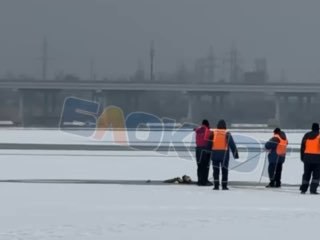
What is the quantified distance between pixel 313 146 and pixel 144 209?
514cm

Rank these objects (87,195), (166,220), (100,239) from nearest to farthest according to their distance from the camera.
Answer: (100,239), (166,220), (87,195)

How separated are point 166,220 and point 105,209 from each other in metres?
1.62

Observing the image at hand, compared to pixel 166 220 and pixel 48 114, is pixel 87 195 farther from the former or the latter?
pixel 48 114

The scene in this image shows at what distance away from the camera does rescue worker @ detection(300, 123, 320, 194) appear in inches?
624

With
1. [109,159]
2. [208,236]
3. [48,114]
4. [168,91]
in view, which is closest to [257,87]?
[168,91]

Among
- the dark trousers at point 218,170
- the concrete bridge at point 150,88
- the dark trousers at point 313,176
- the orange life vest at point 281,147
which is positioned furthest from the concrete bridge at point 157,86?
the dark trousers at point 313,176

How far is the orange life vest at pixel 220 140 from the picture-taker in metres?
16.7

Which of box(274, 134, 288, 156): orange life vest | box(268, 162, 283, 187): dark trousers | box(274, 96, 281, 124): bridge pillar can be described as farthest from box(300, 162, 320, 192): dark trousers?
box(274, 96, 281, 124): bridge pillar

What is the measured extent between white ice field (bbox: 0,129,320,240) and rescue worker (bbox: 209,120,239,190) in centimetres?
42

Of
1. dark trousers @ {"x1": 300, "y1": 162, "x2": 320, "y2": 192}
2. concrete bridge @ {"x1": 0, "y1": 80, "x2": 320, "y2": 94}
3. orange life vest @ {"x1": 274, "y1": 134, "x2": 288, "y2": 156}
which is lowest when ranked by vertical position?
dark trousers @ {"x1": 300, "y1": 162, "x2": 320, "y2": 192}

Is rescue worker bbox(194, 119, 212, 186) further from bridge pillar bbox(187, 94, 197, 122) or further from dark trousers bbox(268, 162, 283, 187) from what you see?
bridge pillar bbox(187, 94, 197, 122)

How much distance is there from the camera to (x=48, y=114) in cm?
9125

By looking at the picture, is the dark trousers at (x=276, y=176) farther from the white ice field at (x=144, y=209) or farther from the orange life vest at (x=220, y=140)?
the orange life vest at (x=220, y=140)

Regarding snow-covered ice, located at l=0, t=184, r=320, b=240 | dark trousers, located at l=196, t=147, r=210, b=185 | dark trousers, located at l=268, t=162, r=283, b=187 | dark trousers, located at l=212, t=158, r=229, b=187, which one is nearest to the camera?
snow-covered ice, located at l=0, t=184, r=320, b=240
